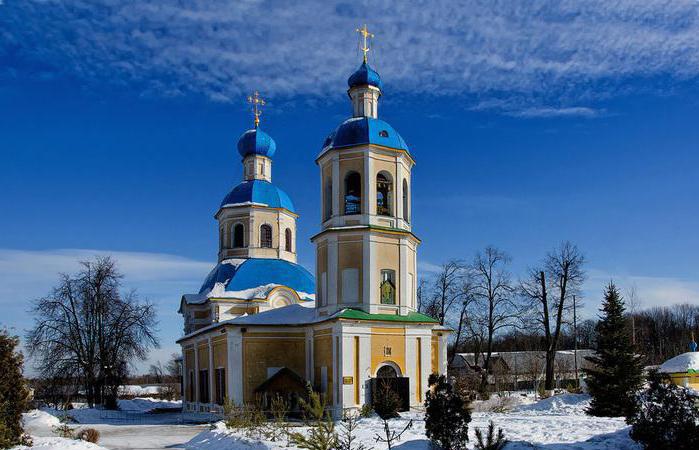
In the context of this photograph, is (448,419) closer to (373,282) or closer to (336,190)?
(373,282)

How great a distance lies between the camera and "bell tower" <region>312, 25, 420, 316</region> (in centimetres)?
2547

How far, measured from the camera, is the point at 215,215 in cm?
3800

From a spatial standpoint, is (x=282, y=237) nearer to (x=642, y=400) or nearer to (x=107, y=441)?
(x=107, y=441)

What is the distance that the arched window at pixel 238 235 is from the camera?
3638cm

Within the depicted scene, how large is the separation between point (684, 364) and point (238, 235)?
20835mm

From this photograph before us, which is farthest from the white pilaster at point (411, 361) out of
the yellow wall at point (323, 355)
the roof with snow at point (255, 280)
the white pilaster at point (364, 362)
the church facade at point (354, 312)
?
the roof with snow at point (255, 280)

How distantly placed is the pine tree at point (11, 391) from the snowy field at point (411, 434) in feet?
2.22

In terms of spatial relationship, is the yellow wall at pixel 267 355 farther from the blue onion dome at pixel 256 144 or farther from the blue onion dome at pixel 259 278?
the blue onion dome at pixel 256 144

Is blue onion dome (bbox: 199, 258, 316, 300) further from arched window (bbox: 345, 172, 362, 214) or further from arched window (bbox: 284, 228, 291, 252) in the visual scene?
arched window (bbox: 345, 172, 362, 214)

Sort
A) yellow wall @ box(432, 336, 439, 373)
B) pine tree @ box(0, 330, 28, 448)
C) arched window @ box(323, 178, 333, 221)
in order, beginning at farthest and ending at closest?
1. yellow wall @ box(432, 336, 439, 373)
2. arched window @ box(323, 178, 333, 221)
3. pine tree @ box(0, 330, 28, 448)

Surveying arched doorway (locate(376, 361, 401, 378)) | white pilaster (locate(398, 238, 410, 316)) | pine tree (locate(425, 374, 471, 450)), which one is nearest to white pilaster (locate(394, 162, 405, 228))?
white pilaster (locate(398, 238, 410, 316))

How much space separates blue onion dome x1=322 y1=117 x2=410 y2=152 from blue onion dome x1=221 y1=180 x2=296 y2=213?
1016 cm

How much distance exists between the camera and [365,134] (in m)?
26.2

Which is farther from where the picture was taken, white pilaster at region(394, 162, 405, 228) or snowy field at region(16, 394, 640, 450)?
white pilaster at region(394, 162, 405, 228)
